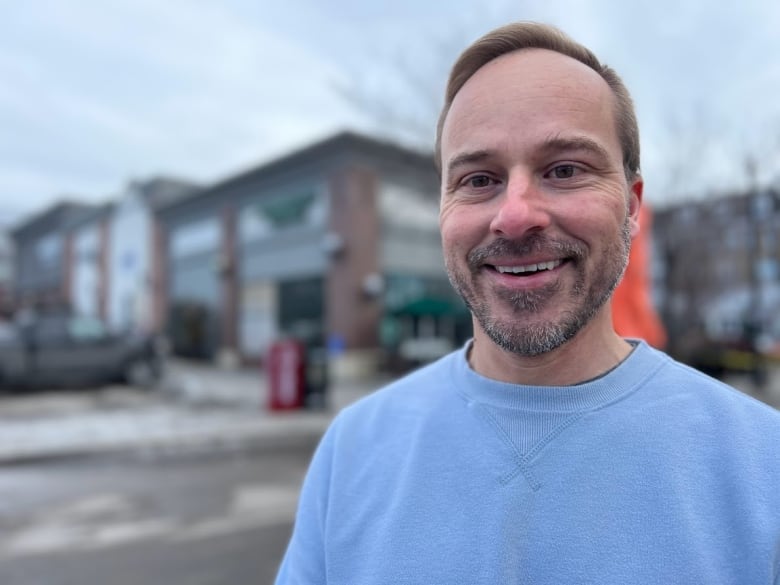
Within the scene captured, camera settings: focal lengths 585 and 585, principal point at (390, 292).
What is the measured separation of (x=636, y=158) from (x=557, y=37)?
1.09 feet

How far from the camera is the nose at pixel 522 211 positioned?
1.21 m

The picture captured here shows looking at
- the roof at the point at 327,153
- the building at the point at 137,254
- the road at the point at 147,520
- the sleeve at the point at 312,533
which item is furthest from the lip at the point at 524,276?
the building at the point at 137,254

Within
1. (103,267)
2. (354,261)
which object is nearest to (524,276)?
(354,261)

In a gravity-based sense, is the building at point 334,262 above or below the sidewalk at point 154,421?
above

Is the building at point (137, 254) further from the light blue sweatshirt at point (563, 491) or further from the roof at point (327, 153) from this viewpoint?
the light blue sweatshirt at point (563, 491)

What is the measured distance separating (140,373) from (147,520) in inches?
400

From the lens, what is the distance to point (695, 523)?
1.06m

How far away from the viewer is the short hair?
4.33ft

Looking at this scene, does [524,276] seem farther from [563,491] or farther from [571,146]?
[563,491]

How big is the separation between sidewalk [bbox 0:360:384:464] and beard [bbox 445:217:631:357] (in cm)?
797

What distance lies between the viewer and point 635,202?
4.60ft

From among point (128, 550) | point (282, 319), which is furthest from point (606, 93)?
point (282, 319)

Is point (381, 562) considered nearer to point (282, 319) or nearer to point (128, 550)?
point (128, 550)

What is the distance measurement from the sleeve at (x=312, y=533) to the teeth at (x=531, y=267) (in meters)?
0.64
